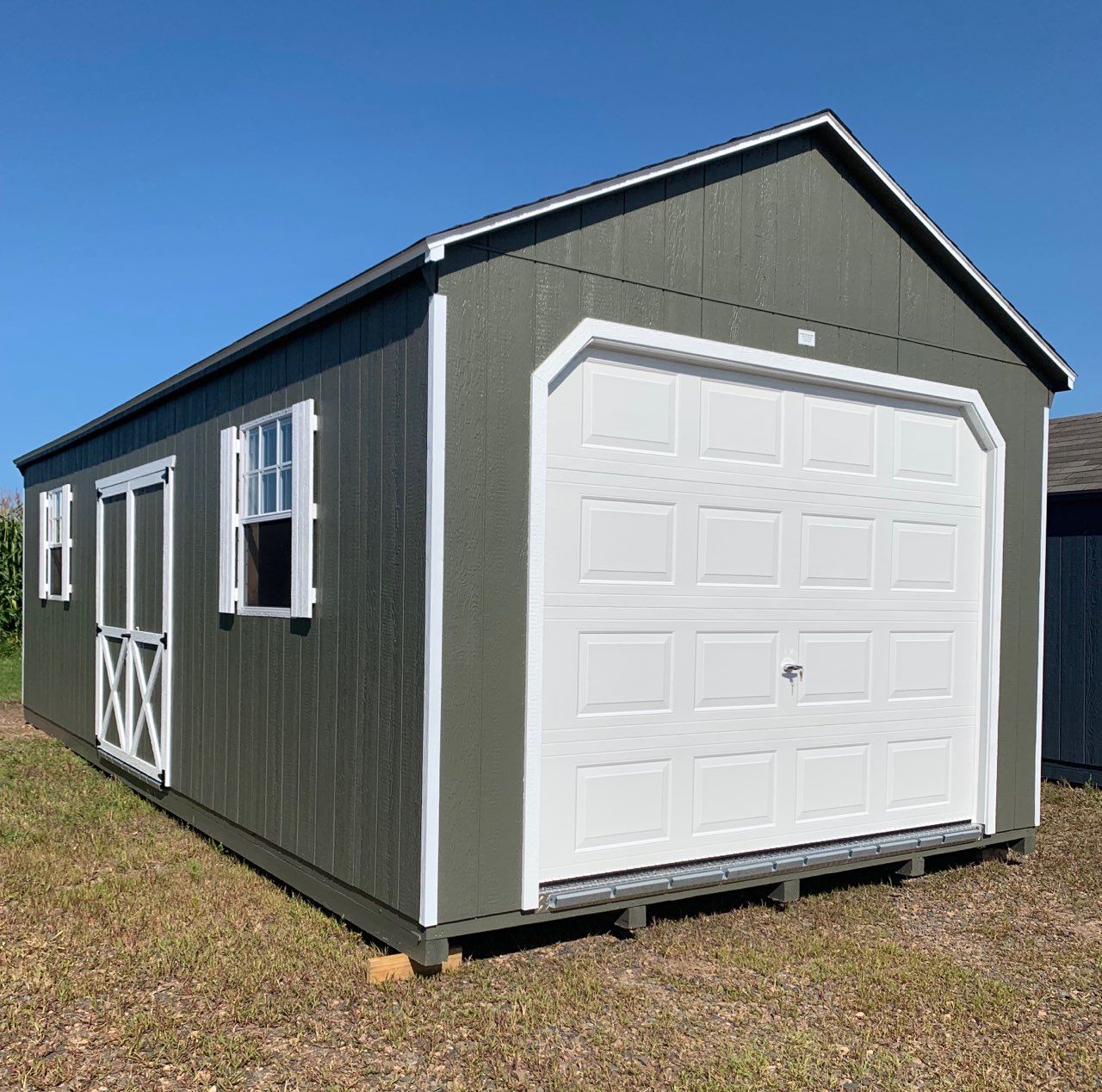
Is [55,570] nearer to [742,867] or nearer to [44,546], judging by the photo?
[44,546]

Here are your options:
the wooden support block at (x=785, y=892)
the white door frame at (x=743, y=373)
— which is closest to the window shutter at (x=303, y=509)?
the white door frame at (x=743, y=373)

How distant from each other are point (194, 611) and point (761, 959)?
434cm

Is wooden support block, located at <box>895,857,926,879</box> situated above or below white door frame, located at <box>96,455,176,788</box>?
below

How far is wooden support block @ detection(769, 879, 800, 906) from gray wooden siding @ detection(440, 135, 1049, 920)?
5.29 ft

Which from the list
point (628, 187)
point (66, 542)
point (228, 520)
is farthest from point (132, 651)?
point (628, 187)

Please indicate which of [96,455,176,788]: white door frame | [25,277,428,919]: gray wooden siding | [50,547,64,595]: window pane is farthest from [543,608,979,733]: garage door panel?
[50,547,64,595]: window pane

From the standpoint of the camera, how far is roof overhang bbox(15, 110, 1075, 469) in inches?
179

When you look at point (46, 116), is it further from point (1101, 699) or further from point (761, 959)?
point (1101, 699)

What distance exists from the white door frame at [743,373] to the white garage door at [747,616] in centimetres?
7

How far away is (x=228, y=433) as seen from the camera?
640cm

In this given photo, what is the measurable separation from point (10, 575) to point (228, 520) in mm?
14084

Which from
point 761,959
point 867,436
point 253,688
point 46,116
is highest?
point 46,116

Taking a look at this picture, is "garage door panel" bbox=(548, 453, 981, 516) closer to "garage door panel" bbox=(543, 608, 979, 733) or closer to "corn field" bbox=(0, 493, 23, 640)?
"garage door panel" bbox=(543, 608, 979, 733)

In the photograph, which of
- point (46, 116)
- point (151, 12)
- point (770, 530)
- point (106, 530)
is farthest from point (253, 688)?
point (46, 116)
